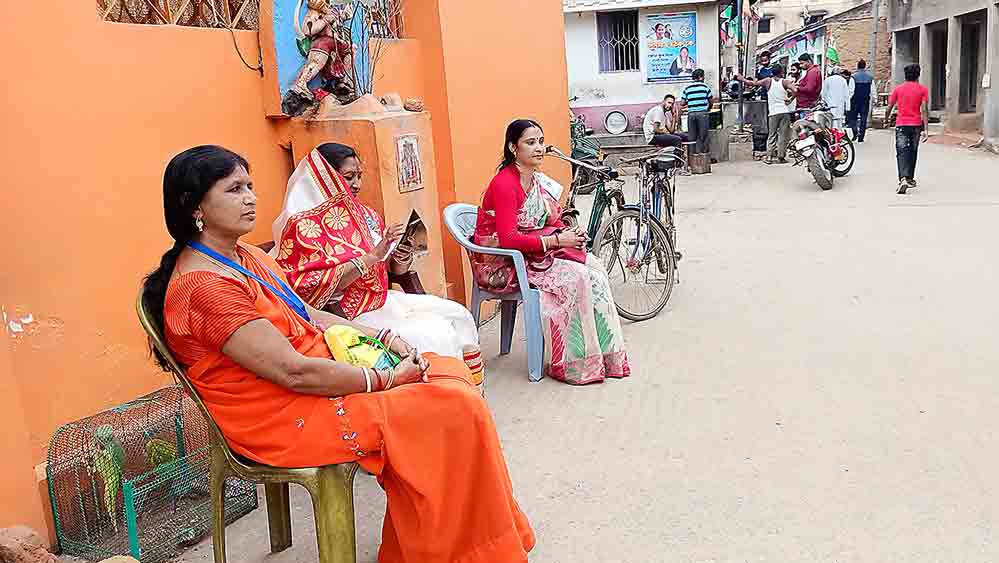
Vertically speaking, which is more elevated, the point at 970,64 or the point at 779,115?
the point at 970,64

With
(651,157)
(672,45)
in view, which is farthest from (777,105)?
(651,157)

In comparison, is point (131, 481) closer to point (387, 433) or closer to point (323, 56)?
point (387, 433)

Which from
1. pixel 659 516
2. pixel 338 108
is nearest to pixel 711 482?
pixel 659 516

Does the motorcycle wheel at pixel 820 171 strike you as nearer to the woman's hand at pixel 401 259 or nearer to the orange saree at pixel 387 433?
the woman's hand at pixel 401 259

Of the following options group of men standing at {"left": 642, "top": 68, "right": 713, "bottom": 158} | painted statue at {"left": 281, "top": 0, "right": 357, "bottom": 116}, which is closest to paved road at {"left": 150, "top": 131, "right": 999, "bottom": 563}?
painted statue at {"left": 281, "top": 0, "right": 357, "bottom": 116}

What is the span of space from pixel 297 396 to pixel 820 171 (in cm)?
976

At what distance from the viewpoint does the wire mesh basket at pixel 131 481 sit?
9.57ft

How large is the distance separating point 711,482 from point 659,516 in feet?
1.12

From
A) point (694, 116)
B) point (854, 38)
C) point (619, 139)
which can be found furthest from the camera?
point (854, 38)

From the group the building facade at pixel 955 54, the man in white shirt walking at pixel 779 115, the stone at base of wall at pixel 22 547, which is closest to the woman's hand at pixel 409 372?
the stone at base of wall at pixel 22 547

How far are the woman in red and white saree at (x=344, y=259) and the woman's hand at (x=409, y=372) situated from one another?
785 millimetres

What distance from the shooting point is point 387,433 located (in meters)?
2.39

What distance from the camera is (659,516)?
3.10m

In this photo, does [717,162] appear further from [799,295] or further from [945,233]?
[799,295]
